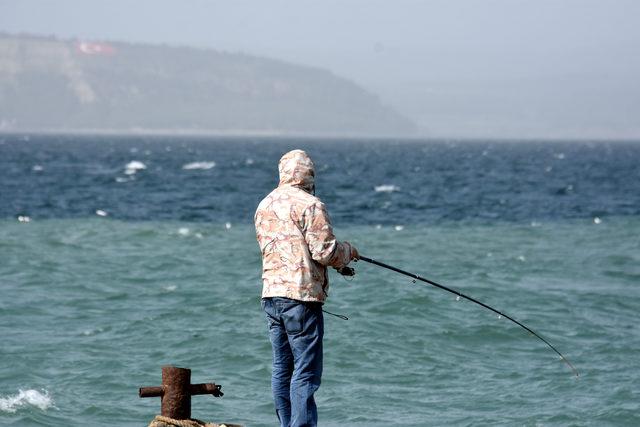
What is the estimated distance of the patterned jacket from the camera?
756 centimetres

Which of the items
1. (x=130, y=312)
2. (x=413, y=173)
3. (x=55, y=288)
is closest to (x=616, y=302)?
(x=130, y=312)

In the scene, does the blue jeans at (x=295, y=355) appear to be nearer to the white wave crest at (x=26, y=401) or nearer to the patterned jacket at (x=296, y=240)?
the patterned jacket at (x=296, y=240)

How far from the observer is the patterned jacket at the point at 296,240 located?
24.8ft

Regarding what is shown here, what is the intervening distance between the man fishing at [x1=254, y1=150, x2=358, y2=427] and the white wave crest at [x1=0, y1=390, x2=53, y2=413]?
18.5ft

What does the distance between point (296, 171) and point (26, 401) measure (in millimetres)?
6452

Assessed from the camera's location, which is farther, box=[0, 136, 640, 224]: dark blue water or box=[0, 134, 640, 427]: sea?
box=[0, 136, 640, 224]: dark blue water

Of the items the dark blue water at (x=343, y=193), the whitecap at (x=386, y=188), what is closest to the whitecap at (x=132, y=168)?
the dark blue water at (x=343, y=193)

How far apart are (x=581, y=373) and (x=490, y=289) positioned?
672 centimetres

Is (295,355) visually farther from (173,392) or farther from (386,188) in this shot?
(386,188)

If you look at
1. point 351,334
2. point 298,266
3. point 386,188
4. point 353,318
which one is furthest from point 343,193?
point 298,266

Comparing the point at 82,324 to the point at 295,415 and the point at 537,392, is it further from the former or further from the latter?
the point at 295,415

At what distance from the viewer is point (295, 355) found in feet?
25.6

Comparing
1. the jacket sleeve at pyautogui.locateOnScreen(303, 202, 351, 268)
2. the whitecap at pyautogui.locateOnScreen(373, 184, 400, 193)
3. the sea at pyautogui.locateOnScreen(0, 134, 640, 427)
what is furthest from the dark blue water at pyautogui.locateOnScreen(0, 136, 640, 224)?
the jacket sleeve at pyautogui.locateOnScreen(303, 202, 351, 268)

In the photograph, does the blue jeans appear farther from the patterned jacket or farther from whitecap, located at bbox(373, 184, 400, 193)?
whitecap, located at bbox(373, 184, 400, 193)
